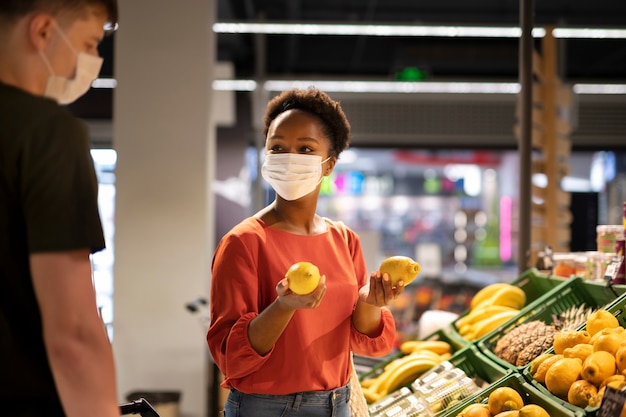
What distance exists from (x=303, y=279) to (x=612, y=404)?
0.93 meters

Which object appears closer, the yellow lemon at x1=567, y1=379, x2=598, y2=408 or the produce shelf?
the yellow lemon at x1=567, y1=379, x2=598, y2=408

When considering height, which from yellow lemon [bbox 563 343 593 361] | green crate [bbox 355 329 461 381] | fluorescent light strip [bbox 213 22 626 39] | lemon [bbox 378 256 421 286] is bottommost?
green crate [bbox 355 329 461 381]

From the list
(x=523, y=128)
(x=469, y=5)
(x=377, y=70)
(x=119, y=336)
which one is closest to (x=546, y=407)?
(x=523, y=128)

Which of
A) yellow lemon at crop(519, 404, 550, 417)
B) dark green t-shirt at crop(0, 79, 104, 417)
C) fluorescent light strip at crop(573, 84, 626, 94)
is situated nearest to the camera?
dark green t-shirt at crop(0, 79, 104, 417)

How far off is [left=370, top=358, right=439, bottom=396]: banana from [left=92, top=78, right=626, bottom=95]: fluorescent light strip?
22.7 feet

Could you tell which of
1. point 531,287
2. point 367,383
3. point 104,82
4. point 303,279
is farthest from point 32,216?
point 104,82

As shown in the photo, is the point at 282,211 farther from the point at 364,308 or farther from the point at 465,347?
the point at 465,347

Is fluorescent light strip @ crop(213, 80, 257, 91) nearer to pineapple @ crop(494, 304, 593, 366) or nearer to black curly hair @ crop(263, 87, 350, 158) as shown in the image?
pineapple @ crop(494, 304, 593, 366)

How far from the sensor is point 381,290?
1975 mm

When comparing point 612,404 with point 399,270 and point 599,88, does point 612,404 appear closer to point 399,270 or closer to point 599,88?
point 399,270

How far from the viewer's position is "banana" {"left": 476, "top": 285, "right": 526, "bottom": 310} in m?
3.72

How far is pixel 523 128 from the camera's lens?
4.65 meters

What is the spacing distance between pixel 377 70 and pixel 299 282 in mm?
11180

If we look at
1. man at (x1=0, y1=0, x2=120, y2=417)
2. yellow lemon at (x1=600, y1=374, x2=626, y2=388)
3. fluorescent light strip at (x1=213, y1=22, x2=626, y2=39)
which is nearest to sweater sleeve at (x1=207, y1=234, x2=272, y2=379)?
man at (x1=0, y1=0, x2=120, y2=417)
